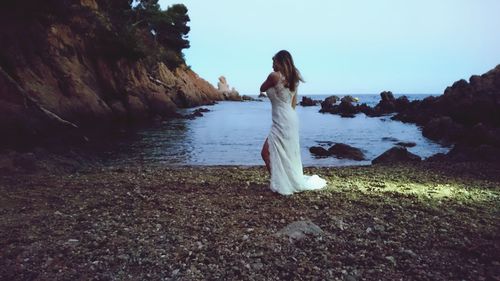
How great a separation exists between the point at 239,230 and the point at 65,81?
22598 millimetres

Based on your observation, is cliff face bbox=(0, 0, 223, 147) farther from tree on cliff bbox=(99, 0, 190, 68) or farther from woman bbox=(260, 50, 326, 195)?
woman bbox=(260, 50, 326, 195)

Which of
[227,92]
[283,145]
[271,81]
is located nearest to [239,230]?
[283,145]

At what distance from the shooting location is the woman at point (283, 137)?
26.1 ft

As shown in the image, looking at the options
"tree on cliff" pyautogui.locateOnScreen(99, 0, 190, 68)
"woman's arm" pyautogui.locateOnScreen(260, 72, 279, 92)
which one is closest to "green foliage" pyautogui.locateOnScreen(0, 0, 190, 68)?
"tree on cliff" pyautogui.locateOnScreen(99, 0, 190, 68)

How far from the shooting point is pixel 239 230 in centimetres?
605

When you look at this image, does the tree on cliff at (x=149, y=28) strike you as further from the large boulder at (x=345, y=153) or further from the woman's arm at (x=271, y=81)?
the woman's arm at (x=271, y=81)

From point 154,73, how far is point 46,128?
125 feet

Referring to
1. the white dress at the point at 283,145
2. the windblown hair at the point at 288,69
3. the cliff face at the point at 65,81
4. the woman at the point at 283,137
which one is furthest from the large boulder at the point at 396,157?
the cliff face at the point at 65,81

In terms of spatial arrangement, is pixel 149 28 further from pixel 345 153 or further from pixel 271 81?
pixel 271 81

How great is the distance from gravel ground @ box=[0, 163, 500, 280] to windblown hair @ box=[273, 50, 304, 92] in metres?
2.39

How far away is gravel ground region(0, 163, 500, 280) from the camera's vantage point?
471cm

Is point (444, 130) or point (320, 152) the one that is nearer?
point (320, 152)

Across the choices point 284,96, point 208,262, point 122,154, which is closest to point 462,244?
point 208,262

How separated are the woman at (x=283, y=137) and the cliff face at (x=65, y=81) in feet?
38.2
